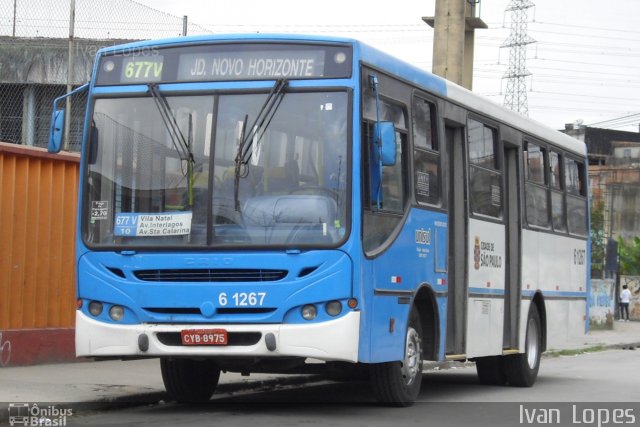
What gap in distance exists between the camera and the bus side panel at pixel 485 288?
13734 mm

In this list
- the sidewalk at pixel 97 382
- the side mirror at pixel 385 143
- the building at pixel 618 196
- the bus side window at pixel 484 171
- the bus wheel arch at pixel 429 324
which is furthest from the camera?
the building at pixel 618 196

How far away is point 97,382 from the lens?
1327 centimetres

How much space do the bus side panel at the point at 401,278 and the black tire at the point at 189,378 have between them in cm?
188

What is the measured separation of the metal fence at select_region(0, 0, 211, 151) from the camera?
1411 centimetres

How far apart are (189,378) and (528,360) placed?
5.47 metres

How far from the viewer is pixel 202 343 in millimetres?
10469

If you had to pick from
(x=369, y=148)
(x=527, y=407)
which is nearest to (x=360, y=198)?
(x=369, y=148)

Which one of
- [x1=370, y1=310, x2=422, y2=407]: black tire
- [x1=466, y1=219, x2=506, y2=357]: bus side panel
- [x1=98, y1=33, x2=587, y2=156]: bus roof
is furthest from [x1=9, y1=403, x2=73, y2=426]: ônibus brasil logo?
[x1=466, y1=219, x2=506, y2=357]: bus side panel

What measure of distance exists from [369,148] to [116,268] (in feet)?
8.06

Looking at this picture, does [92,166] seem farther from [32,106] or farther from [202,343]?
[32,106]

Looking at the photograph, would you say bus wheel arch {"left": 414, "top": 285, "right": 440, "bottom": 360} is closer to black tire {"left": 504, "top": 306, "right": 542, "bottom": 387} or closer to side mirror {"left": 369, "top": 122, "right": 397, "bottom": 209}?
side mirror {"left": 369, "top": 122, "right": 397, "bottom": 209}

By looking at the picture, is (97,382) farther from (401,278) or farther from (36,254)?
(401,278)

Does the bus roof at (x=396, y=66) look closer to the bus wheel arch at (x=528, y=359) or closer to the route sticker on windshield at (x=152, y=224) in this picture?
the route sticker on windshield at (x=152, y=224)

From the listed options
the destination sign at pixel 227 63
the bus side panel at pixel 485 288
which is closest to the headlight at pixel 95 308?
the destination sign at pixel 227 63
